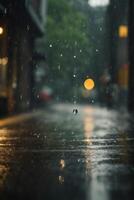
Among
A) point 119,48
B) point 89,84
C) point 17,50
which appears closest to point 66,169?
point 17,50

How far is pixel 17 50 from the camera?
34906 millimetres

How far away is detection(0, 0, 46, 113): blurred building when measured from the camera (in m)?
29.9

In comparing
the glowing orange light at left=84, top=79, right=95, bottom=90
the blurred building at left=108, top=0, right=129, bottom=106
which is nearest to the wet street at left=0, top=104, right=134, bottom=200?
the blurred building at left=108, top=0, right=129, bottom=106

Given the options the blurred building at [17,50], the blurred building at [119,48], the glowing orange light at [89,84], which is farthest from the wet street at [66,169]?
the glowing orange light at [89,84]

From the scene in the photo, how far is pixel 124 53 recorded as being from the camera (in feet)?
196

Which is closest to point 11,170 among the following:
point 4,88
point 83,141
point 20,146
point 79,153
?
point 79,153

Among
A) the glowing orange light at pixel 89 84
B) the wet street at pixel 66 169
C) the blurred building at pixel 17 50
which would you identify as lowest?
the wet street at pixel 66 169

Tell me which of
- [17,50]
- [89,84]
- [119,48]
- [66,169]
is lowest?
[66,169]

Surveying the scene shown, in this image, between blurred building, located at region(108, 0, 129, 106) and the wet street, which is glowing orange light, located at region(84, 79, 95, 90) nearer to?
blurred building, located at region(108, 0, 129, 106)

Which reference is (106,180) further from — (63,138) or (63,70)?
(63,70)

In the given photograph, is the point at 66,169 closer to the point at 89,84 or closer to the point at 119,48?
the point at 119,48

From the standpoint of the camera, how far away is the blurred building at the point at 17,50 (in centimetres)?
2990

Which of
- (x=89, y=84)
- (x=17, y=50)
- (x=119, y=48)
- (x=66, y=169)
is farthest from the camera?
(x=89, y=84)

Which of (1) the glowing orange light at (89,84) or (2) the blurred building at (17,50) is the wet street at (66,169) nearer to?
(2) the blurred building at (17,50)
